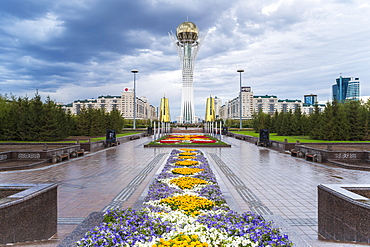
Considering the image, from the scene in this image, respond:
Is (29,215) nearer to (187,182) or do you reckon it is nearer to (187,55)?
(187,182)

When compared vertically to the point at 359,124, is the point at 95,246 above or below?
below

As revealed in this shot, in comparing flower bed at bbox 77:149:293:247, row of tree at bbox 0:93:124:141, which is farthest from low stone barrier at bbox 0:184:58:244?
row of tree at bbox 0:93:124:141

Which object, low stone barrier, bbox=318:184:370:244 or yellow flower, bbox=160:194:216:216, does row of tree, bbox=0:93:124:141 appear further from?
low stone barrier, bbox=318:184:370:244

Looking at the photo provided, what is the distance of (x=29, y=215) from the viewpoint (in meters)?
3.64

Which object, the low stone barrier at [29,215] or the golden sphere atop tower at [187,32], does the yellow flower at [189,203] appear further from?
the golden sphere atop tower at [187,32]

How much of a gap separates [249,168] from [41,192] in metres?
8.34

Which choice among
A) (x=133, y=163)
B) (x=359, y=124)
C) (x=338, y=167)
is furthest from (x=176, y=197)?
(x=359, y=124)

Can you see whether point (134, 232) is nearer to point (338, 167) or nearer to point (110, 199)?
point (110, 199)

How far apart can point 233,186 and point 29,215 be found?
5.41 meters

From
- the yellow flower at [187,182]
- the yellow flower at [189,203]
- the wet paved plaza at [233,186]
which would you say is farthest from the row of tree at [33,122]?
the yellow flower at [189,203]

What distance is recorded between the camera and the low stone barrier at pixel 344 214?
339cm

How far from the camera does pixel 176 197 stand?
Answer: 5.12 m

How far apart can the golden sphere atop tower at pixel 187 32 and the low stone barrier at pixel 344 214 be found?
80023 mm

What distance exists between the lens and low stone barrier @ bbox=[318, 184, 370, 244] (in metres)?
3.39
